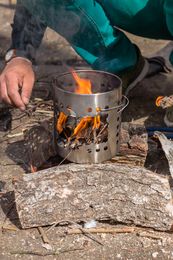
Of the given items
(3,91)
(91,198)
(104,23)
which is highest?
(104,23)

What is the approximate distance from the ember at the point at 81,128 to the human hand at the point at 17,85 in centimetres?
17

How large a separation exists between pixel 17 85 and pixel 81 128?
13.2 inches

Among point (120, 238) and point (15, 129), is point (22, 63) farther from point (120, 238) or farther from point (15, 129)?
point (120, 238)

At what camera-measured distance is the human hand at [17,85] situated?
84.3 inches

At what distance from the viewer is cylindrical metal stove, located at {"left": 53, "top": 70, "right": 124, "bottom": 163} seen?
2.06 m

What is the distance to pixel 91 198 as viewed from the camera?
6.70ft

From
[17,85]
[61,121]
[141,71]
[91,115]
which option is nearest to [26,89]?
[17,85]

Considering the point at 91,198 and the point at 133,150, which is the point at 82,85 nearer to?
the point at 133,150

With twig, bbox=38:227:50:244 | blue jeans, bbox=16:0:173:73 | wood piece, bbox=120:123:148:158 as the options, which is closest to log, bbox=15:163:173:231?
twig, bbox=38:227:50:244

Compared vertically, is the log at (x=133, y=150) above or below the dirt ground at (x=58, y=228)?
above

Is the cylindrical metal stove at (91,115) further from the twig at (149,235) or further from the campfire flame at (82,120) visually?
the twig at (149,235)

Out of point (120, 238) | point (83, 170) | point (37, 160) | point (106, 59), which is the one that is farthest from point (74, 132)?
point (106, 59)

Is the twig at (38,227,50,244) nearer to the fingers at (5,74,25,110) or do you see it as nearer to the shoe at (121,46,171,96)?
the fingers at (5,74,25,110)

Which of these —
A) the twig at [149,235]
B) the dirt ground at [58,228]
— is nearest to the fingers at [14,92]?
the dirt ground at [58,228]
